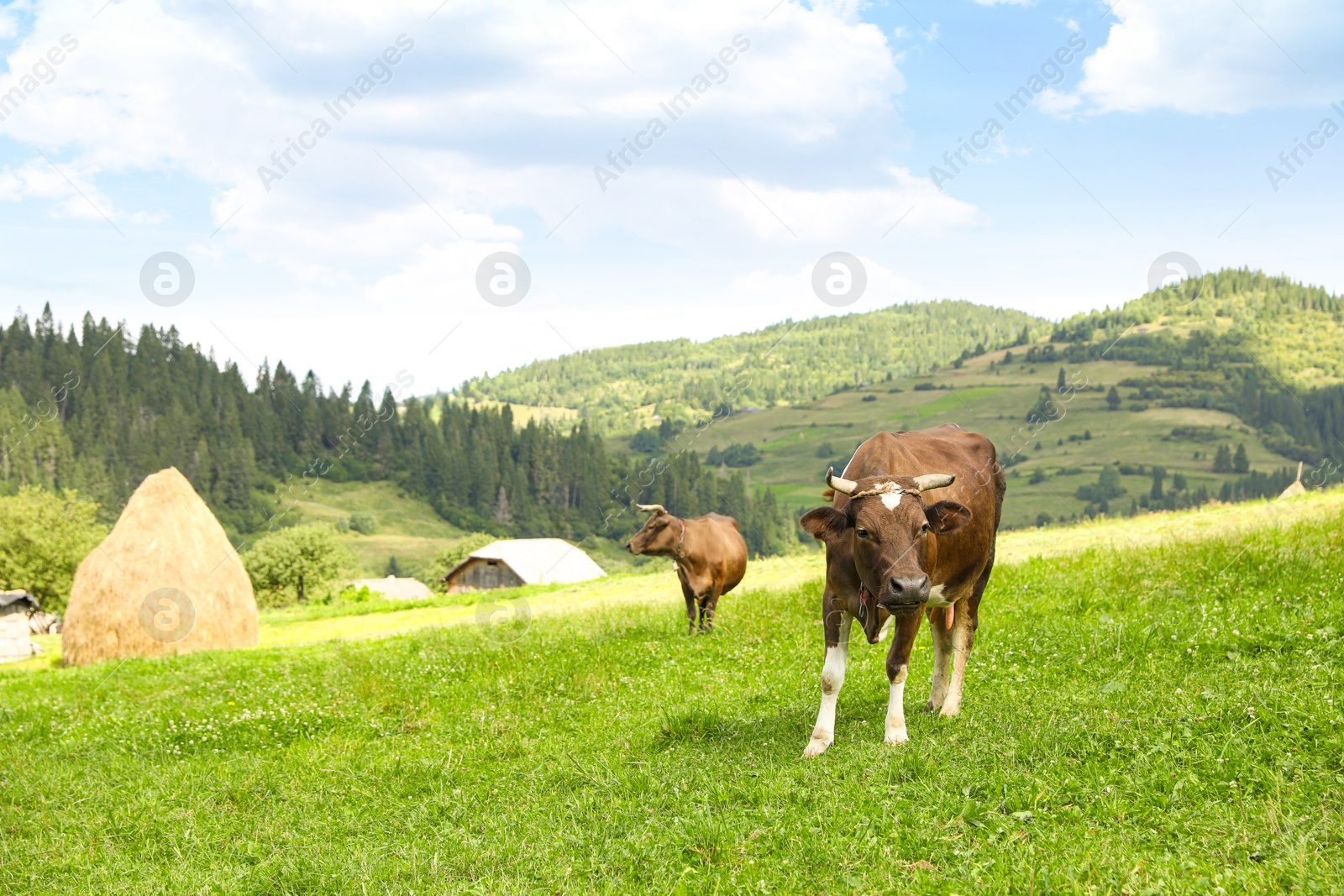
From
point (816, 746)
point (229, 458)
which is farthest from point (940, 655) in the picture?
point (229, 458)

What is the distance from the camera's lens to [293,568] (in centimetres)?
7138

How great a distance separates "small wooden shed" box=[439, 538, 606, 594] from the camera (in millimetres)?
83812

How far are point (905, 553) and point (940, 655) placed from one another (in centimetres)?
264

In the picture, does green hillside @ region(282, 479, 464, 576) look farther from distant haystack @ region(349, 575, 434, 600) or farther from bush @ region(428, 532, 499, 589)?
distant haystack @ region(349, 575, 434, 600)

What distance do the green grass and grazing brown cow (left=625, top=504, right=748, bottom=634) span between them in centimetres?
149

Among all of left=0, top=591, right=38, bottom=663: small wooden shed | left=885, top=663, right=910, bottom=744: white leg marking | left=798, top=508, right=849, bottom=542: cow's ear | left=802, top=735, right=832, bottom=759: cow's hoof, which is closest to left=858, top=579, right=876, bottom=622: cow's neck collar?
left=798, top=508, right=849, bottom=542: cow's ear

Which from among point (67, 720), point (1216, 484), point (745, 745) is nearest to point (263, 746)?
point (67, 720)

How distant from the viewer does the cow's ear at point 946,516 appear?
7742 millimetres

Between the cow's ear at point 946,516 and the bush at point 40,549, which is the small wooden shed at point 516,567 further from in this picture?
the cow's ear at point 946,516

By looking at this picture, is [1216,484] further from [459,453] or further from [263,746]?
[263,746]

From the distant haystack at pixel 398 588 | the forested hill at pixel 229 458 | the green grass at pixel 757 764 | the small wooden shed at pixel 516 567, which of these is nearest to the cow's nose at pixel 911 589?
the green grass at pixel 757 764

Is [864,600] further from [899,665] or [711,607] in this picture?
[711,607]

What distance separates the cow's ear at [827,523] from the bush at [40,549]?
6929cm

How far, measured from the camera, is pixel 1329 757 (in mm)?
6168
